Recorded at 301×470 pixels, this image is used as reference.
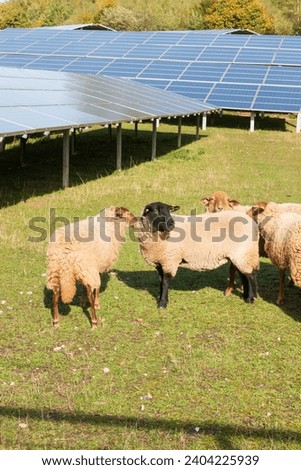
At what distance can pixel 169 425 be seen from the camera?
5316 millimetres

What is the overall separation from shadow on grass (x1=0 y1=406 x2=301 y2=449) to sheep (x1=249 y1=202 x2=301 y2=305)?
301cm

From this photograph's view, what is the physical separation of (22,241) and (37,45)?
41175 millimetres

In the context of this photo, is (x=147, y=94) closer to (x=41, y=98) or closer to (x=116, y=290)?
(x=41, y=98)

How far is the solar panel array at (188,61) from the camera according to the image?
3512 cm

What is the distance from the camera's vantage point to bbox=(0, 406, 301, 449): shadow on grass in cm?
515

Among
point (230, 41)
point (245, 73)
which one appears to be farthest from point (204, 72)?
point (230, 41)

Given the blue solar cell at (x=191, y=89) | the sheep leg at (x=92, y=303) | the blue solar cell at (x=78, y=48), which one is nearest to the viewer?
the sheep leg at (x=92, y=303)

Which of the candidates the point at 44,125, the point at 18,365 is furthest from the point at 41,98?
the point at 18,365

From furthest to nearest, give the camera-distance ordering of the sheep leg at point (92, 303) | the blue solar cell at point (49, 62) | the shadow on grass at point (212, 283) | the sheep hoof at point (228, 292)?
the blue solar cell at point (49, 62) → the sheep hoof at point (228, 292) → the shadow on grass at point (212, 283) → the sheep leg at point (92, 303)

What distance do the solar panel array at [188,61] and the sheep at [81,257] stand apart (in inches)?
1074

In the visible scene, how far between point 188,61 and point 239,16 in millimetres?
42903

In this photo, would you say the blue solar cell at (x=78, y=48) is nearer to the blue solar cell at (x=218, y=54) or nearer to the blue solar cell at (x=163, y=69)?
the blue solar cell at (x=163, y=69)

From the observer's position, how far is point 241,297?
8.88 m

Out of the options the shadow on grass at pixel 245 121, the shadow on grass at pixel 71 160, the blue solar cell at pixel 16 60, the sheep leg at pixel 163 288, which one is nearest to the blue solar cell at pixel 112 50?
the blue solar cell at pixel 16 60
